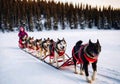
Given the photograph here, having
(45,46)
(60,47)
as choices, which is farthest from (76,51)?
(45,46)

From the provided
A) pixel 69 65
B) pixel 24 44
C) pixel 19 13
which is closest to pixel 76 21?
pixel 19 13

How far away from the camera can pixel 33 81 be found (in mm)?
6859

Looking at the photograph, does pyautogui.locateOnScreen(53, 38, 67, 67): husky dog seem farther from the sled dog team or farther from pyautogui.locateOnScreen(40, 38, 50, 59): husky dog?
pyautogui.locateOnScreen(40, 38, 50, 59): husky dog

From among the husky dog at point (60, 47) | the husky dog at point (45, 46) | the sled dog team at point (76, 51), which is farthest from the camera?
the husky dog at point (45, 46)

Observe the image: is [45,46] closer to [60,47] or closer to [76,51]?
[60,47]

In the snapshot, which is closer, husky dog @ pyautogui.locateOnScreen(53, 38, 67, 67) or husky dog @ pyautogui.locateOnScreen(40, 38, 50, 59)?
husky dog @ pyautogui.locateOnScreen(53, 38, 67, 67)

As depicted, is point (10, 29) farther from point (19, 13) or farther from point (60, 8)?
point (60, 8)

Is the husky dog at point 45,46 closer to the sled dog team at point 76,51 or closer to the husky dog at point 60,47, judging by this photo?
the sled dog team at point 76,51

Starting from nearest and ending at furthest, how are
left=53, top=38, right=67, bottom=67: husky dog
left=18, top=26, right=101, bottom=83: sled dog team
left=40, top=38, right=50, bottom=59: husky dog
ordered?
left=18, top=26, right=101, bottom=83: sled dog team → left=53, top=38, right=67, bottom=67: husky dog → left=40, top=38, right=50, bottom=59: husky dog

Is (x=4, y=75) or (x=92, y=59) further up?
(x=92, y=59)

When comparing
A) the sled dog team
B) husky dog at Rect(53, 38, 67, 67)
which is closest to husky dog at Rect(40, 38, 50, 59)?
the sled dog team

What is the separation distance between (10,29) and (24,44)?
3919cm

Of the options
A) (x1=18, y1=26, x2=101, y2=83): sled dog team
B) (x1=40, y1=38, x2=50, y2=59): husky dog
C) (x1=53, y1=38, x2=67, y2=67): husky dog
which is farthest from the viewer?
(x1=40, y1=38, x2=50, y2=59): husky dog

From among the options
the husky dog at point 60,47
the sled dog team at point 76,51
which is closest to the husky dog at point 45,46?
the sled dog team at point 76,51
